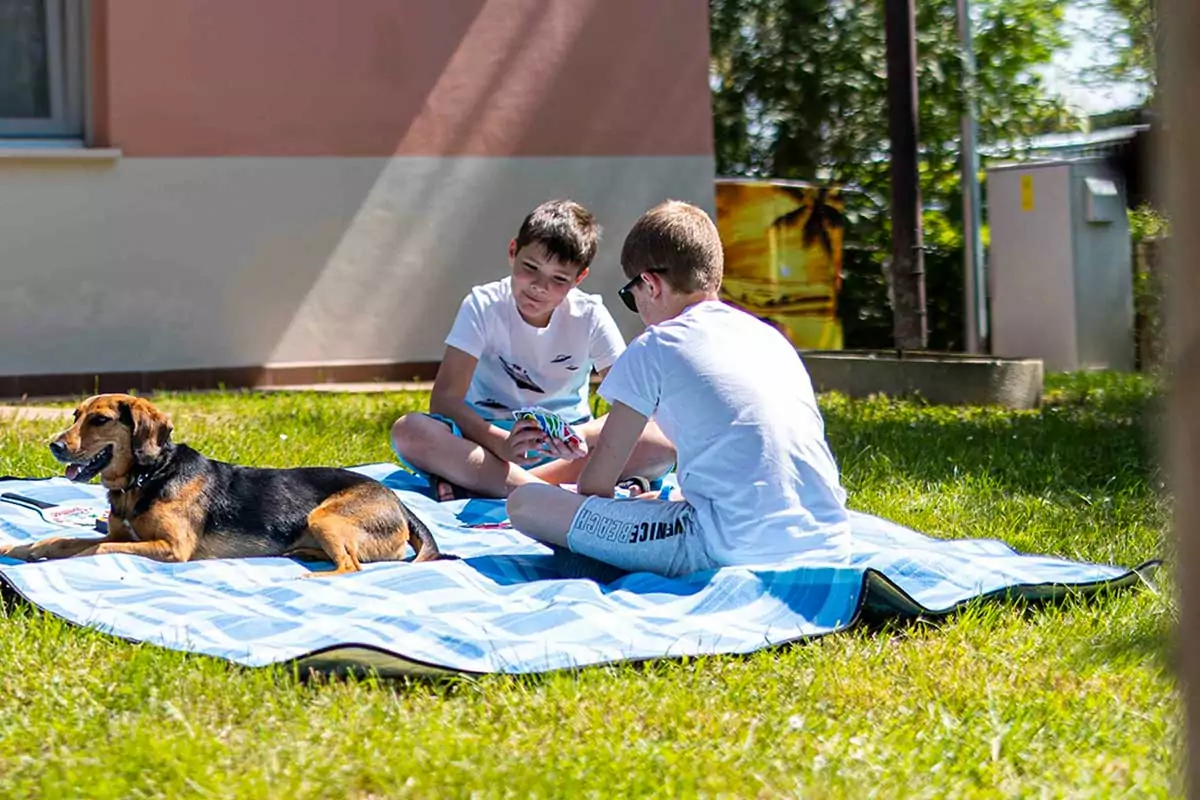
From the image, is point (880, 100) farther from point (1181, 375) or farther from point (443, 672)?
point (1181, 375)

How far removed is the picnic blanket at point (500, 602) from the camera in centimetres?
384

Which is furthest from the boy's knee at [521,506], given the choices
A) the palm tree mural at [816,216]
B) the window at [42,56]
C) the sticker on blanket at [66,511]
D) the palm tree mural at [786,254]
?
the palm tree mural at [816,216]

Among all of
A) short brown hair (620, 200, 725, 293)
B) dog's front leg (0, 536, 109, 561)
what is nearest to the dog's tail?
dog's front leg (0, 536, 109, 561)

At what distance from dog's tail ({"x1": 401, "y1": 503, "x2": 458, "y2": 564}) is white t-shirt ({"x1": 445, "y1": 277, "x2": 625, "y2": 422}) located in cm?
132

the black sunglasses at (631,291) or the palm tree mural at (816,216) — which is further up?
the palm tree mural at (816,216)

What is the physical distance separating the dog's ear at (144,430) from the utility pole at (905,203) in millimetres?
7594

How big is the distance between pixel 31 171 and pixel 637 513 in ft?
23.3

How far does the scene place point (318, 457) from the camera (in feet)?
24.0

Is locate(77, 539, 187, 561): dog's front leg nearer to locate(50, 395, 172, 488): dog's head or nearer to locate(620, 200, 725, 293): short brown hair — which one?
locate(50, 395, 172, 488): dog's head

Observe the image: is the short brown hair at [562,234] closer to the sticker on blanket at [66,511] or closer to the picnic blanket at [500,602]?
the picnic blanket at [500,602]

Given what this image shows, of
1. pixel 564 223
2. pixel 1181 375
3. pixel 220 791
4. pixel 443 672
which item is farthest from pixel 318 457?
pixel 1181 375

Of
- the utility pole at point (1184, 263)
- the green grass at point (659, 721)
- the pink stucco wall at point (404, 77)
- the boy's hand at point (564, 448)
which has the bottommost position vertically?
the green grass at point (659, 721)

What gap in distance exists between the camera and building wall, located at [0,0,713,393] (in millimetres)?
10617

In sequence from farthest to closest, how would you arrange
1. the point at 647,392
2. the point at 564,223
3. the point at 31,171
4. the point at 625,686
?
the point at 31,171
the point at 564,223
the point at 647,392
the point at 625,686
